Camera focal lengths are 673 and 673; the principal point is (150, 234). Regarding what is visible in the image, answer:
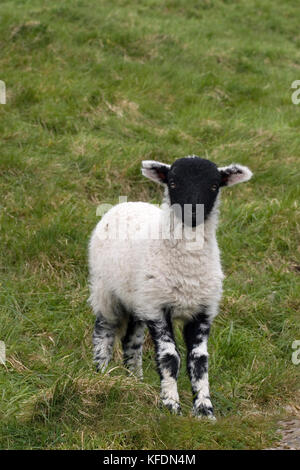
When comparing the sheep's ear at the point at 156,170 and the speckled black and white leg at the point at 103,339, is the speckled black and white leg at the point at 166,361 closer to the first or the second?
the speckled black and white leg at the point at 103,339

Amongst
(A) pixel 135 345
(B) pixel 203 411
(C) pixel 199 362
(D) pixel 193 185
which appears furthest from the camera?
(A) pixel 135 345

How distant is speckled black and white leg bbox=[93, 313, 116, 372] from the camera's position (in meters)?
5.31

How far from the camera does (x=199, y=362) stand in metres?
4.49

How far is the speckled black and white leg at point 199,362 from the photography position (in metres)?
4.37

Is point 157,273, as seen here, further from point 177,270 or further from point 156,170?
point 156,170

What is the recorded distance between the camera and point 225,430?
405 cm

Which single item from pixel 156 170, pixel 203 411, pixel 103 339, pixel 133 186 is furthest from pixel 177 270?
pixel 133 186

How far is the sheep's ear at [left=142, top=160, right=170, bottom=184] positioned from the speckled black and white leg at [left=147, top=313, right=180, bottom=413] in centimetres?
104

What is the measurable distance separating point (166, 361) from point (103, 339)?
1034mm

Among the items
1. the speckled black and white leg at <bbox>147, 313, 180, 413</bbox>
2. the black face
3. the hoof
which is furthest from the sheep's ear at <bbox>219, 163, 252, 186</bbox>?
the hoof

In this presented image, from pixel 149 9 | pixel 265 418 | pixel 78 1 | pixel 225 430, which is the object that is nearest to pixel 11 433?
pixel 225 430

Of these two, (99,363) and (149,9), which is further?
(149,9)

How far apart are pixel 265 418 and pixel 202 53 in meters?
8.33

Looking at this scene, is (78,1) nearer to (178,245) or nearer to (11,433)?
(178,245)
